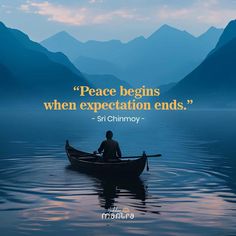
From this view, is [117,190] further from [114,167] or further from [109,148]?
[109,148]

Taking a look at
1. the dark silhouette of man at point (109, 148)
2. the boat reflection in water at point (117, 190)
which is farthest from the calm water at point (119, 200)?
the dark silhouette of man at point (109, 148)

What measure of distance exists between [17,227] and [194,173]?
56.9 feet

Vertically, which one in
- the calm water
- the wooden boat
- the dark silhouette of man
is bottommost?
the calm water

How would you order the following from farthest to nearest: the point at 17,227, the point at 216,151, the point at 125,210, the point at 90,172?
the point at 216,151, the point at 90,172, the point at 125,210, the point at 17,227

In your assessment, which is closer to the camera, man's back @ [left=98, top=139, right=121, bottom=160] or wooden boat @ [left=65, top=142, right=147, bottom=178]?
wooden boat @ [left=65, top=142, right=147, bottom=178]

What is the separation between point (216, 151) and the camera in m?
50.1

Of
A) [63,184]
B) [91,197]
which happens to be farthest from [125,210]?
[63,184]

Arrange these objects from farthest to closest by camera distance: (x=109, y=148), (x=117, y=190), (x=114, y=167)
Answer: (x=109, y=148) < (x=114, y=167) < (x=117, y=190)

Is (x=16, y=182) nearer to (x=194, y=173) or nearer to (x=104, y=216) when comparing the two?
(x=104, y=216)

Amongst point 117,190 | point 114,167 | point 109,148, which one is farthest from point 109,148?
point 117,190

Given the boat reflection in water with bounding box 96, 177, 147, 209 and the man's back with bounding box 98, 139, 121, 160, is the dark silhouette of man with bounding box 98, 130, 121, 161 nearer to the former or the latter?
the man's back with bounding box 98, 139, 121, 160

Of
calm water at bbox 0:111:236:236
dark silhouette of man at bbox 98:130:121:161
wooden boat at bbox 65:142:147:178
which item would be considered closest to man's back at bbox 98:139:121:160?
dark silhouette of man at bbox 98:130:121:161

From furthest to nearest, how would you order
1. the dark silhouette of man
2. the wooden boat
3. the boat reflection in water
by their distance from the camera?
1. the dark silhouette of man
2. the wooden boat
3. the boat reflection in water

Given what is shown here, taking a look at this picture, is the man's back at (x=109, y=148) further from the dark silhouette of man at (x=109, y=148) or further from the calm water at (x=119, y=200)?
the calm water at (x=119, y=200)
